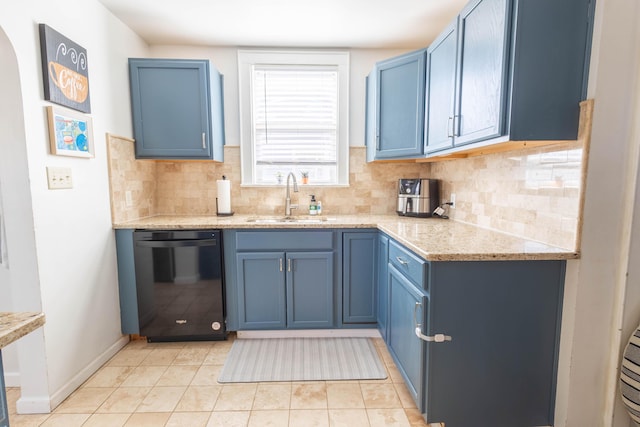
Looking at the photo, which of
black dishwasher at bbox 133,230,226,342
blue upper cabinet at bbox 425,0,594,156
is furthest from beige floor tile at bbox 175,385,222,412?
blue upper cabinet at bbox 425,0,594,156

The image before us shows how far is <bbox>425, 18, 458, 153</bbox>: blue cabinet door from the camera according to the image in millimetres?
1885

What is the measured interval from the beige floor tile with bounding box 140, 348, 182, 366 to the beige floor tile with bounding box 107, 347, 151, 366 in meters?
0.04

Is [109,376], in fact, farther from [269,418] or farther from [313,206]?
[313,206]

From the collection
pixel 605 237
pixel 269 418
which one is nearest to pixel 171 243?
pixel 269 418

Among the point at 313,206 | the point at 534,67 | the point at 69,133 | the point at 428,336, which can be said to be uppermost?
the point at 534,67

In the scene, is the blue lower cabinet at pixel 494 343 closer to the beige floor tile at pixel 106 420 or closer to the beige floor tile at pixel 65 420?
the beige floor tile at pixel 106 420

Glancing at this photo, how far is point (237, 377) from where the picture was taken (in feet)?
6.56

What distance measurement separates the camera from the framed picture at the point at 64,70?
1.66 metres

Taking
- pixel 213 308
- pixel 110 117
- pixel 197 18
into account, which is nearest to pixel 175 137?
pixel 110 117

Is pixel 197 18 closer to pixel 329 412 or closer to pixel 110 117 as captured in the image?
pixel 110 117

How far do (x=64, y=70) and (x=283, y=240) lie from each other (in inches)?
65.3

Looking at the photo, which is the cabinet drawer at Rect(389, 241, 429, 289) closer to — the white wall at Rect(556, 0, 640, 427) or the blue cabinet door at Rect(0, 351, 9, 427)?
the white wall at Rect(556, 0, 640, 427)

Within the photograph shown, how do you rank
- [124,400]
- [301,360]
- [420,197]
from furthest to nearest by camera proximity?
[420,197] < [301,360] < [124,400]

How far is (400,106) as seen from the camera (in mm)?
2459
